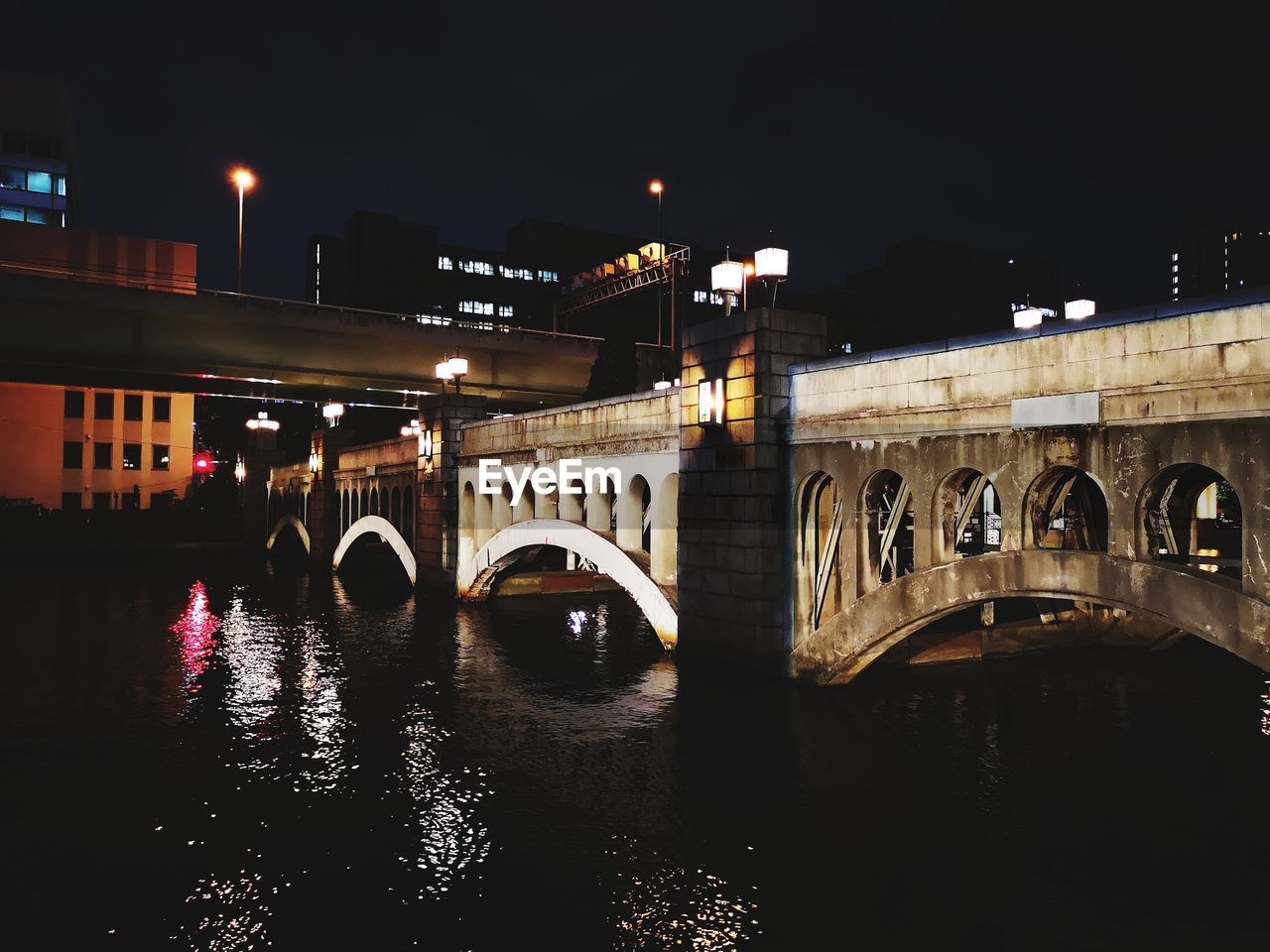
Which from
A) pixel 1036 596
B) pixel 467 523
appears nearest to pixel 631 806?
pixel 1036 596

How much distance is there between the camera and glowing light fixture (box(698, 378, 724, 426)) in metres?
20.9

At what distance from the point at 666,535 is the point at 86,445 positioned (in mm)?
73303

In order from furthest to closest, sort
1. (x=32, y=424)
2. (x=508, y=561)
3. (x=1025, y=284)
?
(x=1025, y=284)
(x=32, y=424)
(x=508, y=561)

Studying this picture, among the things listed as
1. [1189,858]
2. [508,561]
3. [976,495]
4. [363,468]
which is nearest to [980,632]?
[976,495]

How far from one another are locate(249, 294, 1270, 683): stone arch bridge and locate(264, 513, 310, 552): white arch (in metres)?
34.7

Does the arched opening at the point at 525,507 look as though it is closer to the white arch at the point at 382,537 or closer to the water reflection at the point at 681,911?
the white arch at the point at 382,537

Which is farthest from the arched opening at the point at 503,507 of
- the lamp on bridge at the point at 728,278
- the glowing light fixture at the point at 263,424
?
the glowing light fixture at the point at 263,424

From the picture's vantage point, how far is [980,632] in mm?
24016

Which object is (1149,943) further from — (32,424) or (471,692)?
(32,424)

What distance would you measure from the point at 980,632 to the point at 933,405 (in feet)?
33.2

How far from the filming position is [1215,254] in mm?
146500

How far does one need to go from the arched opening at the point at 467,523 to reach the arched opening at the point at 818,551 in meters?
19.8

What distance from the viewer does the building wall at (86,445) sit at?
247ft

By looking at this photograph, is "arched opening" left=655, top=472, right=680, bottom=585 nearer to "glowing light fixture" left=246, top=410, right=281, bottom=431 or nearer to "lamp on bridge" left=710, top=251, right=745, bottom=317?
"lamp on bridge" left=710, top=251, right=745, bottom=317
